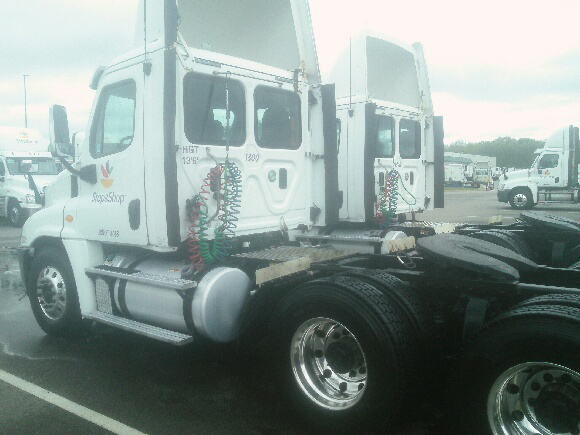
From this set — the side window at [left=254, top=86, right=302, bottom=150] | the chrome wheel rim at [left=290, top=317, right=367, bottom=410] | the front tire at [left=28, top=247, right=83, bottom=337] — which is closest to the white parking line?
the front tire at [left=28, top=247, right=83, bottom=337]

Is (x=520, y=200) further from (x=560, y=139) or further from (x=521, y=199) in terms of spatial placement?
(x=560, y=139)

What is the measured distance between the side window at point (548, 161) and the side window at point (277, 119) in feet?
73.1

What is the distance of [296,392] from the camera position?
12.3 feet

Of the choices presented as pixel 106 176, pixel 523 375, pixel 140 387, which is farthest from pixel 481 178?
pixel 523 375

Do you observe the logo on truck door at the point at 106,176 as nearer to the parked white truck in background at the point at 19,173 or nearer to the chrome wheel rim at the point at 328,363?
the chrome wheel rim at the point at 328,363

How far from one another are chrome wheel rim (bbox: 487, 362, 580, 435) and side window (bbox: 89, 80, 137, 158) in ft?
11.9

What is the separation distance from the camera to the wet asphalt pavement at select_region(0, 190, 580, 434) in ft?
12.6

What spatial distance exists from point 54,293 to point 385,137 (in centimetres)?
522

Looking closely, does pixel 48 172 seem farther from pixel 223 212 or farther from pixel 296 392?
pixel 296 392

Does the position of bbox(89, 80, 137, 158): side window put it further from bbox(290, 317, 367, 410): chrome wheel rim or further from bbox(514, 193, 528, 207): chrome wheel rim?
bbox(514, 193, 528, 207): chrome wheel rim

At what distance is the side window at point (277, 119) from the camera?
541 cm

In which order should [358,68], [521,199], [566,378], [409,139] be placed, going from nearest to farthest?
[566,378] < [358,68] < [409,139] < [521,199]

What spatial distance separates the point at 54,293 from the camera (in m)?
5.68

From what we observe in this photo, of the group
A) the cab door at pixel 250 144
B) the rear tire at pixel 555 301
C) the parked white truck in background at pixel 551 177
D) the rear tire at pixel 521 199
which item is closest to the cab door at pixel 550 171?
the parked white truck in background at pixel 551 177
